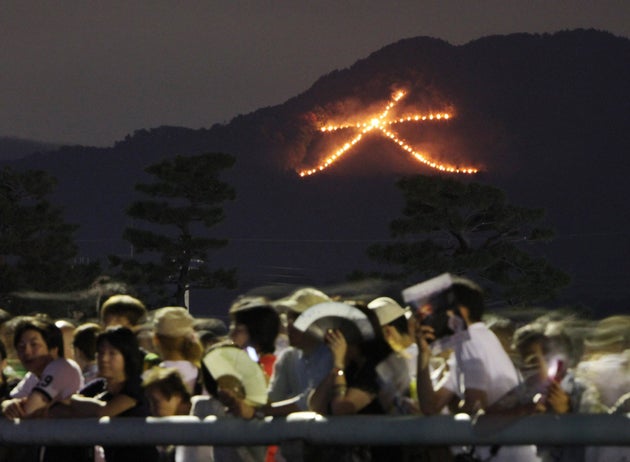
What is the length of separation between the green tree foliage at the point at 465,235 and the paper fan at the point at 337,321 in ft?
128

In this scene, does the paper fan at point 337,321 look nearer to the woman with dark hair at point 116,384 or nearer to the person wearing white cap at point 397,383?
the person wearing white cap at point 397,383

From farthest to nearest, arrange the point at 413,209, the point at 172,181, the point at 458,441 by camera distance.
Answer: the point at 172,181, the point at 413,209, the point at 458,441

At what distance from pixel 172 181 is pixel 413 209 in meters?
11.2

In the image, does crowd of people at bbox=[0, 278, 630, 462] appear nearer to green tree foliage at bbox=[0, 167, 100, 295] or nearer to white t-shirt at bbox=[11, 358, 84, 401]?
white t-shirt at bbox=[11, 358, 84, 401]

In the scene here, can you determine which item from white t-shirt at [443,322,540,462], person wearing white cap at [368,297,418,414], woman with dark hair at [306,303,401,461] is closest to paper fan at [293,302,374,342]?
woman with dark hair at [306,303,401,461]

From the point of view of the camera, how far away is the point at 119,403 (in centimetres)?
519

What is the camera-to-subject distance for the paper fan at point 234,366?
5051 millimetres

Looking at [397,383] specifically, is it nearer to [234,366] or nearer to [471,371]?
[471,371]

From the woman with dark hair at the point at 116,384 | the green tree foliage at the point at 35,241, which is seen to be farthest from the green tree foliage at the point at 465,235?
the woman with dark hair at the point at 116,384

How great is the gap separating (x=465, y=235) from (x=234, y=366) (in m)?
43.8

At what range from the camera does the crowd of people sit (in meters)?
4.68

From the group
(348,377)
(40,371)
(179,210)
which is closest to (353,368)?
(348,377)

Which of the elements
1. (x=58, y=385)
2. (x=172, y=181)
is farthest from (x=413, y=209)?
(x=58, y=385)

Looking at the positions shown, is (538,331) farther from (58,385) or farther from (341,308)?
(58,385)
